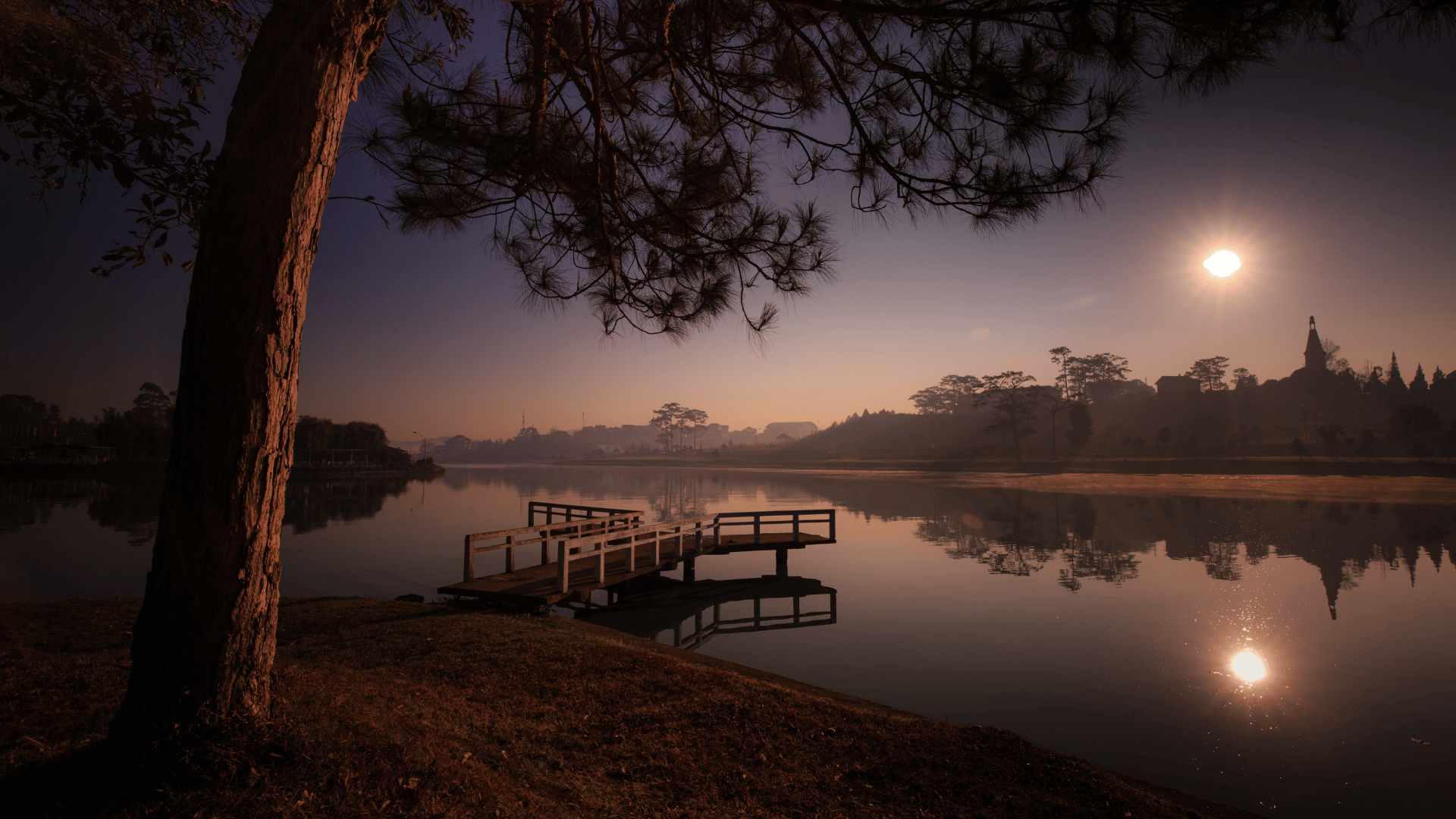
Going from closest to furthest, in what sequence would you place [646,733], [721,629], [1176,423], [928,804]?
1. [928,804]
2. [646,733]
3. [721,629]
4. [1176,423]

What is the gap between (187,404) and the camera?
112 inches

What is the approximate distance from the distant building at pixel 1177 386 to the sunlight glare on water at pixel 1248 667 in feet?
269

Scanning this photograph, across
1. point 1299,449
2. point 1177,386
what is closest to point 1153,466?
point 1299,449

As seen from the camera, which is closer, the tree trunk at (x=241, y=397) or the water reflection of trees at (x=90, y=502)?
the tree trunk at (x=241, y=397)

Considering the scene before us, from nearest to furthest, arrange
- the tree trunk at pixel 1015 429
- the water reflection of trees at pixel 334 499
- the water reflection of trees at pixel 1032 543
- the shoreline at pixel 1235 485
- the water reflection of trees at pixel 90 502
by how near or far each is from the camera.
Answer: the water reflection of trees at pixel 1032 543
the water reflection of trees at pixel 90 502
the water reflection of trees at pixel 334 499
the shoreline at pixel 1235 485
the tree trunk at pixel 1015 429

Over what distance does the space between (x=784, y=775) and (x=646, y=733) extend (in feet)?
3.75

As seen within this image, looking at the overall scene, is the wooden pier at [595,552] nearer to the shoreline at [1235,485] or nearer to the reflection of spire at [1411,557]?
the reflection of spire at [1411,557]

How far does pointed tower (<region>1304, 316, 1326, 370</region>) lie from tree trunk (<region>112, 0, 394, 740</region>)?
98762 millimetres

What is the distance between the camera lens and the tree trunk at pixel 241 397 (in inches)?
109

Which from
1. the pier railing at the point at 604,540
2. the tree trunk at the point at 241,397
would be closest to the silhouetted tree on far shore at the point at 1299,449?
the pier railing at the point at 604,540

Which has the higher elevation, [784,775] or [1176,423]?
[1176,423]

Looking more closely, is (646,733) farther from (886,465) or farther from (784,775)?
(886,465)

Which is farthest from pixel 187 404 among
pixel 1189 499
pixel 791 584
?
pixel 1189 499

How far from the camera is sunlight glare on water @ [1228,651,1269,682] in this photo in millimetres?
8797
